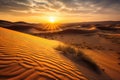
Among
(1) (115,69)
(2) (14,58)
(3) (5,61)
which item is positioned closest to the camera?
(3) (5,61)

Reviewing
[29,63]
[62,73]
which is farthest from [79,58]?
[29,63]

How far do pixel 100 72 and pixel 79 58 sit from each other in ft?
3.67

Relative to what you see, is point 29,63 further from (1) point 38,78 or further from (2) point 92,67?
(2) point 92,67

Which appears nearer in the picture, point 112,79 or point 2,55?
point 2,55

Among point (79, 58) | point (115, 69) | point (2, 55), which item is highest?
point (2, 55)

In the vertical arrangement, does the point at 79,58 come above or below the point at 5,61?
Answer: below

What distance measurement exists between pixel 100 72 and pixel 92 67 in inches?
14.9

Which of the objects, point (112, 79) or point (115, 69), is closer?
point (112, 79)


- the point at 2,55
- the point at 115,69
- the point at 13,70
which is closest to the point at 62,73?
the point at 13,70

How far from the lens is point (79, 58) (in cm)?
583

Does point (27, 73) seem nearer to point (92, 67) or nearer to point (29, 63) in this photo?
point (29, 63)

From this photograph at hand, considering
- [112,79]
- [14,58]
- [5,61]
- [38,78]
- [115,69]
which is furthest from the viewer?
[115,69]

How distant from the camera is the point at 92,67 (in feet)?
17.4

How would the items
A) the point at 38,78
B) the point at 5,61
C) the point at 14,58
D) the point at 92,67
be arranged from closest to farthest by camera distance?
the point at 38,78
the point at 5,61
the point at 14,58
the point at 92,67
